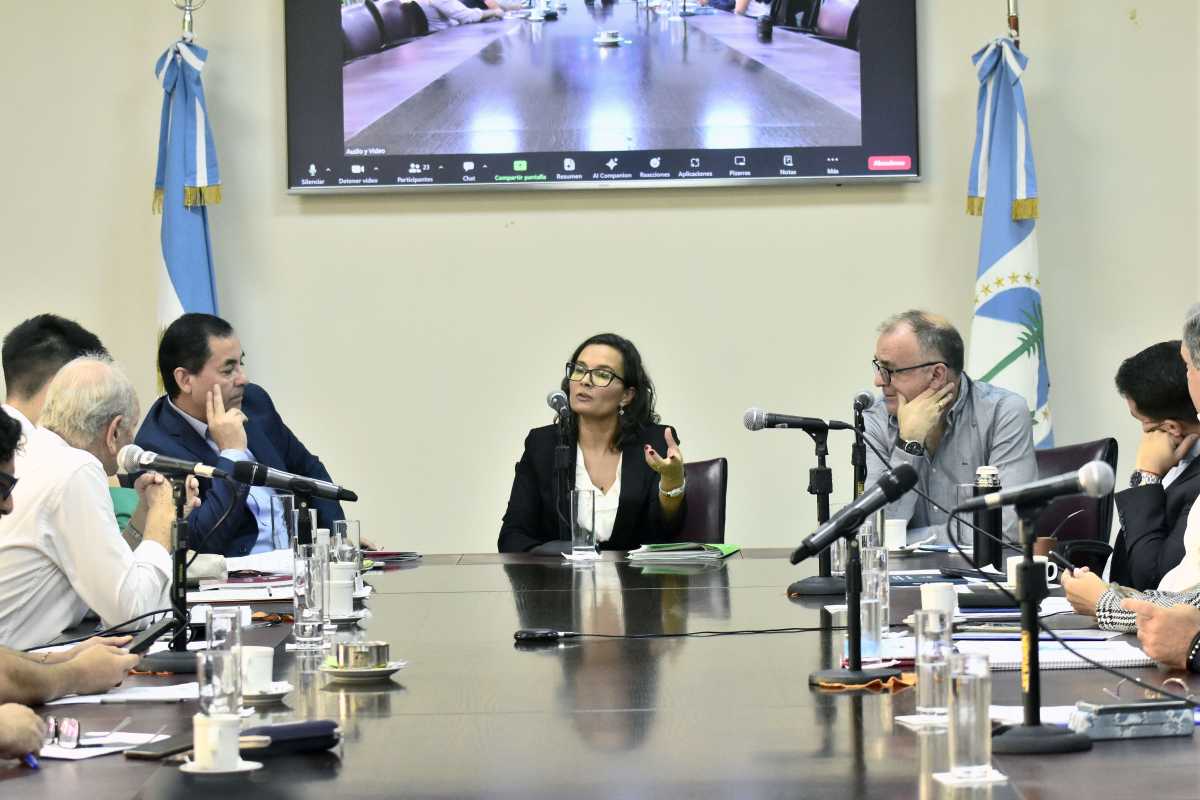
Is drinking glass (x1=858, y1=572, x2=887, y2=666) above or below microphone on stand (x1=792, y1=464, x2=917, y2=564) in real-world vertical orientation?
below

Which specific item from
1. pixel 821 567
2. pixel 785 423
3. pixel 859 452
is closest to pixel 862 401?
pixel 859 452

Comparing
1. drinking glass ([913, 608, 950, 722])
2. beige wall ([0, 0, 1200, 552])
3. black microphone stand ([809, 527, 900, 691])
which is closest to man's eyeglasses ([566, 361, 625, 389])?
beige wall ([0, 0, 1200, 552])

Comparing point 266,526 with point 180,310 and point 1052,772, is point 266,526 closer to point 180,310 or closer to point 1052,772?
point 180,310

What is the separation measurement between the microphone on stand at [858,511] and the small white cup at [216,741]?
78 cm

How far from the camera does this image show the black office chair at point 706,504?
462 centimetres

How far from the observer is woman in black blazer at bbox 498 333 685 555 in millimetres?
4543

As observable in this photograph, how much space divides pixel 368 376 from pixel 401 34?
1.33 m

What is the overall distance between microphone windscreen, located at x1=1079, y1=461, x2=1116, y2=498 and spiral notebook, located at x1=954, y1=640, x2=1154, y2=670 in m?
0.62

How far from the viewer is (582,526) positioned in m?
4.07

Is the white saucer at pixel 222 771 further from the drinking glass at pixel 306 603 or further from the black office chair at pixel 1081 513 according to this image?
the black office chair at pixel 1081 513

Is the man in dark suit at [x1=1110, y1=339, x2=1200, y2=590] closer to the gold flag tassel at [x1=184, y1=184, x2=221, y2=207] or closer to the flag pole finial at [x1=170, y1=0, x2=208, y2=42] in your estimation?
the gold flag tassel at [x1=184, y1=184, x2=221, y2=207]

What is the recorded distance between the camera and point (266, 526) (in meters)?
4.30

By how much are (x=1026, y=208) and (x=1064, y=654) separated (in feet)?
11.6

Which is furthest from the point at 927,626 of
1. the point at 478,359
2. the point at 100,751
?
the point at 478,359
